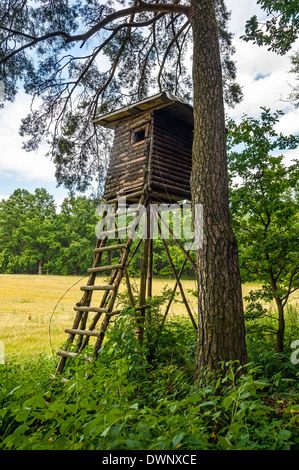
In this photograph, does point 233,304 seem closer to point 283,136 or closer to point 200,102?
point 200,102

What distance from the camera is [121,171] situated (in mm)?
7590

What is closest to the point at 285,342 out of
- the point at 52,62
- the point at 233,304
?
the point at 233,304

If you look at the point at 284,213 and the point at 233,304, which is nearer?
the point at 233,304

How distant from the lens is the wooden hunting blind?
6.84 metres

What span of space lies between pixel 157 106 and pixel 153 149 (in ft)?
3.63

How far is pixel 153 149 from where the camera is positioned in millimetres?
6949

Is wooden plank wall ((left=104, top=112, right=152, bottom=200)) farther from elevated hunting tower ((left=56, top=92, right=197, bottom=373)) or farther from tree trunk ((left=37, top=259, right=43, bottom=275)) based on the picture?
tree trunk ((left=37, top=259, right=43, bottom=275))

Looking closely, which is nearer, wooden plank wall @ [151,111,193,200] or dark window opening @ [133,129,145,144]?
wooden plank wall @ [151,111,193,200]

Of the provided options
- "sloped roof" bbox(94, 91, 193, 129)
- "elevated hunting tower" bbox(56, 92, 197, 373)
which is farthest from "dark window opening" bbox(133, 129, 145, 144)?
"sloped roof" bbox(94, 91, 193, 129)

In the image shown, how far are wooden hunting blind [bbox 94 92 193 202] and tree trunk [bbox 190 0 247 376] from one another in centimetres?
171

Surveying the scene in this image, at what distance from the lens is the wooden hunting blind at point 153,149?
6.84 meters

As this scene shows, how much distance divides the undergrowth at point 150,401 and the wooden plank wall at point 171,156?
3.39m
